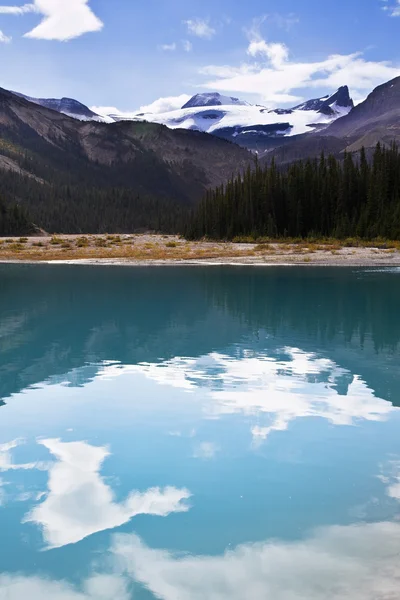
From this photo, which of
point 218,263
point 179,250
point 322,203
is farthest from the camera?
point 322,203

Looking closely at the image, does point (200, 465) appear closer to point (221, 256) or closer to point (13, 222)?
point (221, 256)

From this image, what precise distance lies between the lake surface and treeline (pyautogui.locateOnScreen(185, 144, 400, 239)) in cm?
7633

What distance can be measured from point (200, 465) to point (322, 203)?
323 ft

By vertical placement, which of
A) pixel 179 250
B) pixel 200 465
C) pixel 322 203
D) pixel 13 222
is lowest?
pixel 200 465

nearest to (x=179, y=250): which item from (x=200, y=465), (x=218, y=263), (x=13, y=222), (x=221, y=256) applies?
(x=221, y=256)

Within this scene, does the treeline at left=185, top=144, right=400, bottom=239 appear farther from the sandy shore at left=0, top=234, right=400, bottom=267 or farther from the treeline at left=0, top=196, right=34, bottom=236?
the treeline at left=0, top=196, right=34, bottom=236

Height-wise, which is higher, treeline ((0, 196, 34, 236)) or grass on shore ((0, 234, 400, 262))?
treeline ((0, 196, 34, 236))

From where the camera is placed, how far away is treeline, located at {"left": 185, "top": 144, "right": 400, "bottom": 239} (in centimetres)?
→ 9656

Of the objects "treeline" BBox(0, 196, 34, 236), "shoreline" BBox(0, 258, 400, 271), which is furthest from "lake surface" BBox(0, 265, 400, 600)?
"treeline" BBox(0, 196, 34, 236)

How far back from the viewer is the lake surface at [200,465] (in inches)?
273

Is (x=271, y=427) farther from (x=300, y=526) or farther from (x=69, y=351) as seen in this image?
(x=69, y=351)

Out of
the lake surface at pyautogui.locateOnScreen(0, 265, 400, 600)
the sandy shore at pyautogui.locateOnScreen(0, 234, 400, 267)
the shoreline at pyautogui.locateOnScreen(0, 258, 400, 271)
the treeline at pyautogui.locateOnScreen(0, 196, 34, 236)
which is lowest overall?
the lake surface at pyautogui.locateOnScreen(0, 265, 400, 600)

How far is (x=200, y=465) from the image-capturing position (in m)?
10.2

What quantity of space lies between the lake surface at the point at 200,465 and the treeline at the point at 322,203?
250 feet
